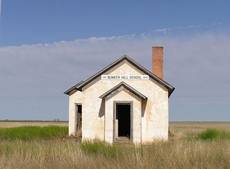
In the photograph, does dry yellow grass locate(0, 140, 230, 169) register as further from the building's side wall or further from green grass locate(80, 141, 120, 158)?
the building's side wall

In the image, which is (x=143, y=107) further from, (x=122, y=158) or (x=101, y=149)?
(x=122, y=158)

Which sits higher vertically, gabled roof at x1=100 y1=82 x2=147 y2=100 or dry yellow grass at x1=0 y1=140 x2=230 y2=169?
gabled roof at x1=100 y1=82 x2=147 y2=100

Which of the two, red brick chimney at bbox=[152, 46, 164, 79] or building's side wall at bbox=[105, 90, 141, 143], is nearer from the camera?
building's side wall at bbox=[105, 90, 141, 143]

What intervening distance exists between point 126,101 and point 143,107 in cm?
124

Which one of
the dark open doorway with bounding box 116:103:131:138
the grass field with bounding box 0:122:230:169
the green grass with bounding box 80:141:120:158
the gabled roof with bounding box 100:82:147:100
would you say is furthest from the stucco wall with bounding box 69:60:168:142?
the grass field with bounding box 0:122:230:169

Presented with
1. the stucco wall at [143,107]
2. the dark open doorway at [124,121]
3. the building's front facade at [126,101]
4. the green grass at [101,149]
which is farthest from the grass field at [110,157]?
the dark open doorway at [124,121]

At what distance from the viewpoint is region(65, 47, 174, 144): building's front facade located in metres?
26.9

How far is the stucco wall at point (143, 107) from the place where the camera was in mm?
27406

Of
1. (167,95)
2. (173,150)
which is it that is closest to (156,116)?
(167,95)

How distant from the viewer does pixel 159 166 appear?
12.5m

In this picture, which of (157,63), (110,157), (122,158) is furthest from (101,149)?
(157,63)

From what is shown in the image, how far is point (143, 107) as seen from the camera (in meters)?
27.6

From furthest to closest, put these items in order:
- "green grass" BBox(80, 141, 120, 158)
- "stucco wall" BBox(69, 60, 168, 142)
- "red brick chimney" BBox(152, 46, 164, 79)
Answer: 1. "red brick chimney" BBox(152, 46, 164, 79)
2. "stucco wall" BBox(69, 60, 168, 142)
3. "green grass" BBox(80, 141, 120, 158)

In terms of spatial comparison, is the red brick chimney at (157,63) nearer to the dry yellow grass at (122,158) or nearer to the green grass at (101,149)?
the green grass at (101,149)
